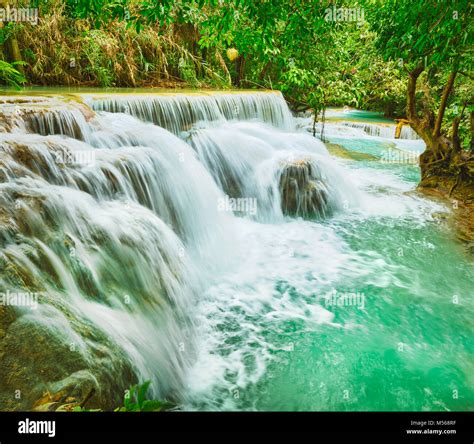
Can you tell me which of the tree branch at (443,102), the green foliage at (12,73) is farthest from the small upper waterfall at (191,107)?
the tree branch at (443,102)

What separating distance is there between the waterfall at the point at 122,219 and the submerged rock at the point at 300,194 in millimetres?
24

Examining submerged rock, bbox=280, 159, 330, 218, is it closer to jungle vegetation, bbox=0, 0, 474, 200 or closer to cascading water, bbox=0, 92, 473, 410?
cascading water, bbox=0, 92, 473, 410

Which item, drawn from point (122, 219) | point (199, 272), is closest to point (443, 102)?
point (199, 272)

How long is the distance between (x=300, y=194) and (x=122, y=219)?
4516 millimetres

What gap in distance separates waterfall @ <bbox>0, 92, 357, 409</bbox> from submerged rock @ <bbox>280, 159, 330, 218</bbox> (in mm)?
24

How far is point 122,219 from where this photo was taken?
466 centimetres

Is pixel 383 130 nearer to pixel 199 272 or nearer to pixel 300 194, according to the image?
pixel 300 194

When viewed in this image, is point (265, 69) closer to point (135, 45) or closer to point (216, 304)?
point (135, 45)

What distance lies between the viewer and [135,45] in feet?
40.4

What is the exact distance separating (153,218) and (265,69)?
12.6 m

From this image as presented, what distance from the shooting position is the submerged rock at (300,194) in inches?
317

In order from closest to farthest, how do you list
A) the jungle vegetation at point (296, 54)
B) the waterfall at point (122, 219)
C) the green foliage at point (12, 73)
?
the waterfall at point (122, 219), the green foliage at point (12, 73), the jungle vegetation at point (296, 54)

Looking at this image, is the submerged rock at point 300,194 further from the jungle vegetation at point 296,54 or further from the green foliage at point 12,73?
the green foliage at point 12,73

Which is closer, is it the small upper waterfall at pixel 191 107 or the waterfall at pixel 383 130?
the small upper waterfall at pixel 191 107
